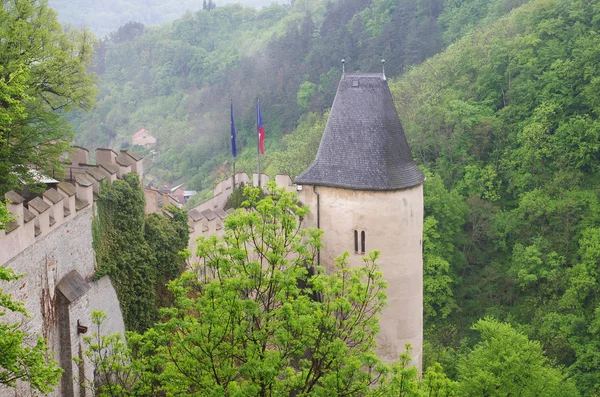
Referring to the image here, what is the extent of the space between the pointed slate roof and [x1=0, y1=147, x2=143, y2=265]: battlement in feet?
17.9

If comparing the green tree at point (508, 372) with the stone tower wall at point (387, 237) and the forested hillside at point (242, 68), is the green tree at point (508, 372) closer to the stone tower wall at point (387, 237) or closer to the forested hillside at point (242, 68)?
the stone tower wall at point (387, 237)

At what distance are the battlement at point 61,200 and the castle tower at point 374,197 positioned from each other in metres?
5.49

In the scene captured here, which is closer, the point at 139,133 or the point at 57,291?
the point at 57,291

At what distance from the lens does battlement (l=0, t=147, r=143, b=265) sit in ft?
52.2

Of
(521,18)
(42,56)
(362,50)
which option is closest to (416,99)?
(521,18)

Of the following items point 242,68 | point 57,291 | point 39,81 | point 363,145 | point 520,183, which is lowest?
point 520,183

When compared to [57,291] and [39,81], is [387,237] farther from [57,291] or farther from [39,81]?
[39,81]

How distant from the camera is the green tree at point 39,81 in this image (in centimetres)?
1855

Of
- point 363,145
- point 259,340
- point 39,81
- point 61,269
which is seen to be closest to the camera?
point 259,340

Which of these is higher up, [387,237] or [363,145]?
[363,145]

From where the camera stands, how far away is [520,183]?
45375 millimetres

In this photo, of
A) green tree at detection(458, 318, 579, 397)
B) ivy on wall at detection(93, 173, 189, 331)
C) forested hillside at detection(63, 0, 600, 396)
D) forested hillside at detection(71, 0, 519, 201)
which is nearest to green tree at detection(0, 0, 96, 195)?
ivy on wall at detection(93, 173, 189, 331)

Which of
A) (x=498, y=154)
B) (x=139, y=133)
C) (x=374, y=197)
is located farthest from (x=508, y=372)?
(x=139, y=133)

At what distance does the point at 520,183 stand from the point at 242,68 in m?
57.7
